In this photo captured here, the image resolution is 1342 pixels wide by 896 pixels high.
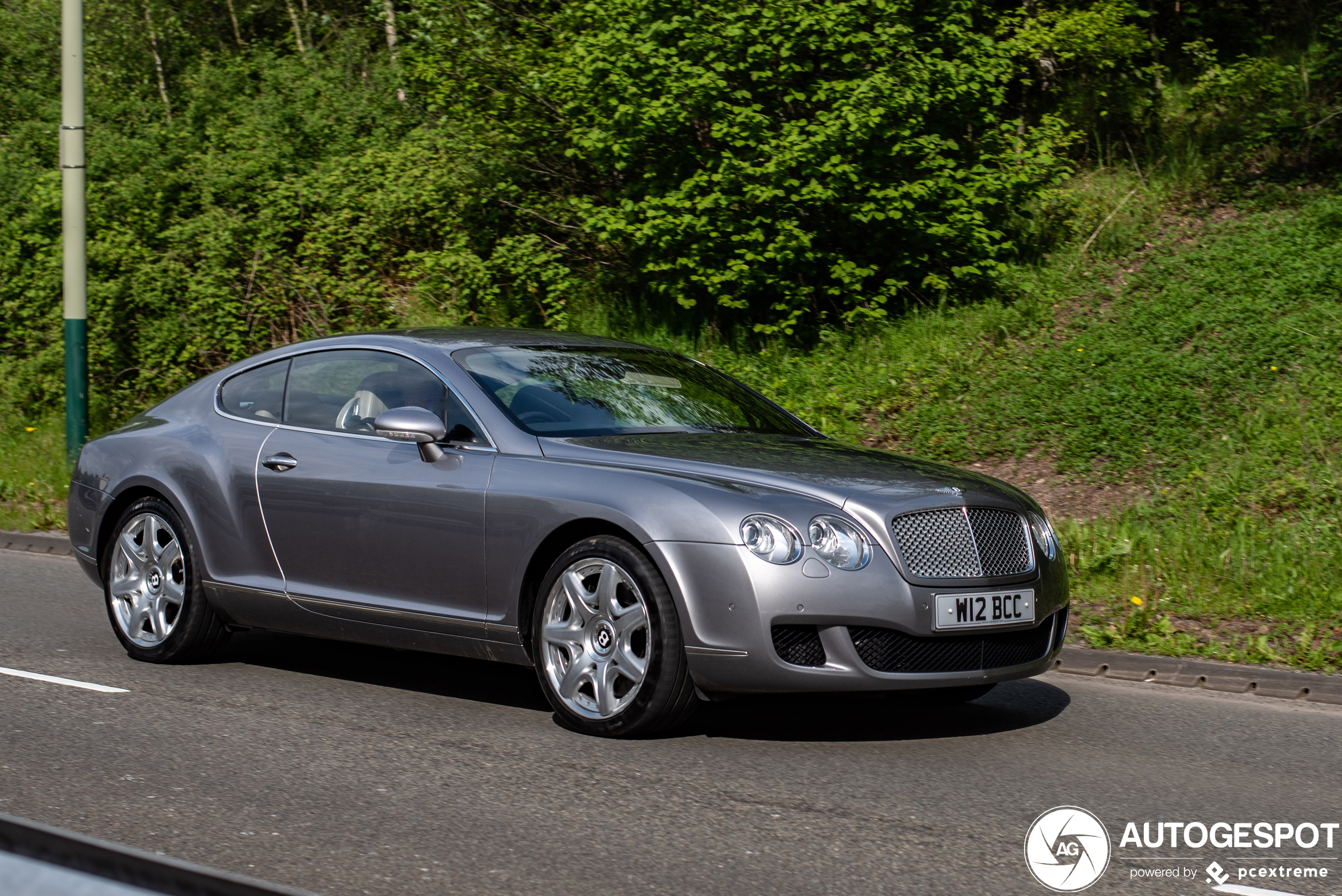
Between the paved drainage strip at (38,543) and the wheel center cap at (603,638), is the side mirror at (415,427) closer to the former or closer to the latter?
the wheel center cap at (603,638)

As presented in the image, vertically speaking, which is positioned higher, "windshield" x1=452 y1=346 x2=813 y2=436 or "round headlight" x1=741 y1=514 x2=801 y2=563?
"windshield" x1=452 y1=346 x2=813 y2=436

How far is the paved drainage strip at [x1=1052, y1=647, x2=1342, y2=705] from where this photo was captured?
664cm

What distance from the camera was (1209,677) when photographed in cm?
687

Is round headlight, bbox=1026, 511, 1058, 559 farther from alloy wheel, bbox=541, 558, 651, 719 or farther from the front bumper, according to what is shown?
alloy wheel, bbox=541, 558, 651, 719

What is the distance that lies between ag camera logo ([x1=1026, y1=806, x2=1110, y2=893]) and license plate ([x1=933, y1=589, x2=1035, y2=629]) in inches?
32.5

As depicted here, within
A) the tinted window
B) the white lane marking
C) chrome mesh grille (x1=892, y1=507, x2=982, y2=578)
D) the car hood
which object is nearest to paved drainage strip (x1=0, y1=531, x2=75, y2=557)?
the white lane marking

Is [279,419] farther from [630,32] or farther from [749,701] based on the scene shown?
[630,32]

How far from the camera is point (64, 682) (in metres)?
6.37

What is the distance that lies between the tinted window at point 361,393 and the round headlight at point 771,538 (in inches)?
58.2

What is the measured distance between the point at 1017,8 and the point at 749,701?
36.6 ft

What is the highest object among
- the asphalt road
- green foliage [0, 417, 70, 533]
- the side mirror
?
the side mirror

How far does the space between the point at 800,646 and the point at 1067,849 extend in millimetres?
1243

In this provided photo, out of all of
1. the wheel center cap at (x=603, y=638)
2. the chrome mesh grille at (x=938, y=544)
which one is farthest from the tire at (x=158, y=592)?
the chrome mesh grille at (x=938, y=544)

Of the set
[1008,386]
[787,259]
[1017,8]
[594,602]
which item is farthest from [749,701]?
[1017,8]
